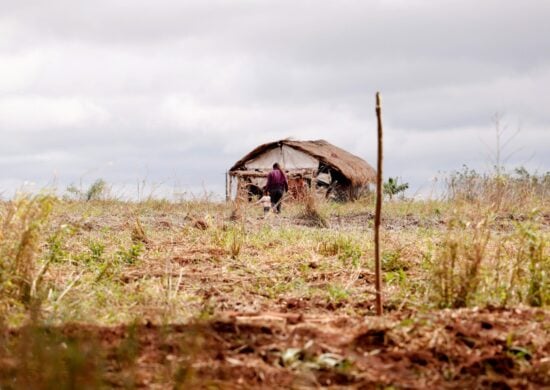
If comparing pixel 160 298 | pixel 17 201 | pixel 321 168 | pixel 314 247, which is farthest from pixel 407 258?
pixel 321 168

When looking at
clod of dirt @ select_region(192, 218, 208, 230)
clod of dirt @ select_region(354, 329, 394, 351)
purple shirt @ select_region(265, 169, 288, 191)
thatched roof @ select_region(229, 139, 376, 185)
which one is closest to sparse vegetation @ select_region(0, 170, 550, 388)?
clod of dirt @ select_region(354, 329, 394, 351)

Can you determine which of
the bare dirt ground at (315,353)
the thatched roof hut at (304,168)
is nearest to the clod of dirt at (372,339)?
the bare dirt ground at (315,353)

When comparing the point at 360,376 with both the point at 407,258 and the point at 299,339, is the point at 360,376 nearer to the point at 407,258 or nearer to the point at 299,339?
the point at 299,339

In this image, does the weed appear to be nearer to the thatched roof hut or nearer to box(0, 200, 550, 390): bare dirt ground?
box(0, 200, 550, 390): bare dirt ground

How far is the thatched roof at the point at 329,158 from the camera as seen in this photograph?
28.9 metres

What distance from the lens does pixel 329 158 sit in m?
29.1

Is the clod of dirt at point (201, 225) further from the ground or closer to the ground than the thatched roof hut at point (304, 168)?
closer to the ground

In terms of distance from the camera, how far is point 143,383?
3.36m

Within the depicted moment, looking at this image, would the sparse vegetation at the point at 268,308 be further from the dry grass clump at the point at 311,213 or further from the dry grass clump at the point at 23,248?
the dry grass clump at the point at 311,213

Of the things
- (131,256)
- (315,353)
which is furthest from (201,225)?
(315,353)

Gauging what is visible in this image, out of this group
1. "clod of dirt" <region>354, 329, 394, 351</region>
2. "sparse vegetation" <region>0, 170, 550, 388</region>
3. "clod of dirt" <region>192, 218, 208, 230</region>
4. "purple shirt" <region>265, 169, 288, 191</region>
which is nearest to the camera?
"sparse vegetation" <region>0, 170, 550, 388</region>

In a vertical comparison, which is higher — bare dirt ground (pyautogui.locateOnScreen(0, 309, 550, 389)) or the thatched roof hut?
the thatched roof hut

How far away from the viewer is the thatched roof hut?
2888cm

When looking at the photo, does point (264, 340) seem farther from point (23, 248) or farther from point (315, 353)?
point (23, 248)
